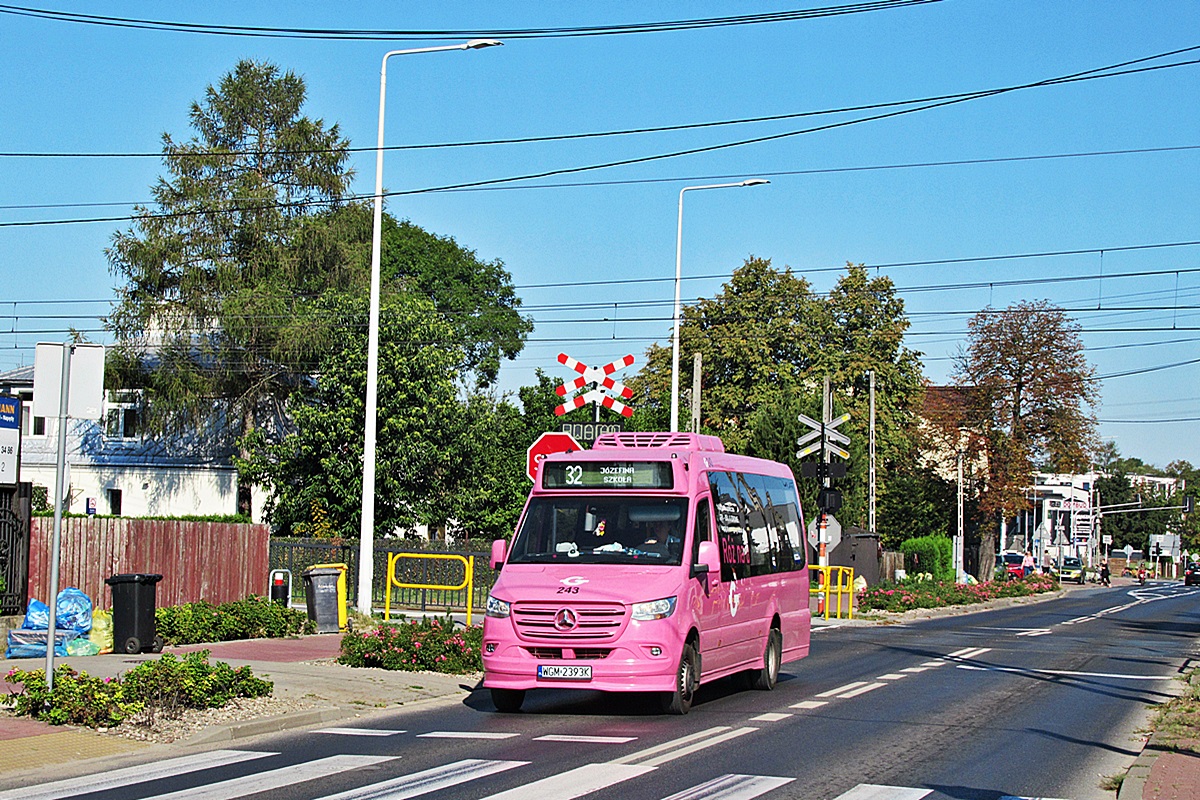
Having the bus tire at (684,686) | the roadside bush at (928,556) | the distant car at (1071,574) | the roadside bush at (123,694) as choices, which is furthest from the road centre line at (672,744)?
the distant car at (1071,574)

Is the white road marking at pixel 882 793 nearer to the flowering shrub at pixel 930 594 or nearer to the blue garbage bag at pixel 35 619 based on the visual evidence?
the blue garbage bag at pixel 35 619

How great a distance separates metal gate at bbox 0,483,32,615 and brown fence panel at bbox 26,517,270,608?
1282 millimetres

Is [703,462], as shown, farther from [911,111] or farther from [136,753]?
[911,111]

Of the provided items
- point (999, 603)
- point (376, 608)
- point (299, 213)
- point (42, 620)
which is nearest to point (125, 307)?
point (299, 213)

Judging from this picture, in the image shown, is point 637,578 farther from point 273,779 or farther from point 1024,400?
point 1024,400

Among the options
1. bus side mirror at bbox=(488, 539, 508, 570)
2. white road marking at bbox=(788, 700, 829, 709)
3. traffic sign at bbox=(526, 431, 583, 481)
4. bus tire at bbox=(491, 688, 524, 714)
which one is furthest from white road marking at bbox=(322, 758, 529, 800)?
traffic sign at bbox=(526, 431, 583, 481)

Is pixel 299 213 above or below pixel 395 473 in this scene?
above

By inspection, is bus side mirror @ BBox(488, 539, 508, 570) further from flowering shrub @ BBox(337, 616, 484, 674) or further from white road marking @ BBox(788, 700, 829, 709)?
white road marking @ BBox(788, 700, 829, 709)

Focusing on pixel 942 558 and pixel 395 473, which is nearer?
pixel 395 473

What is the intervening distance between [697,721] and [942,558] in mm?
50344

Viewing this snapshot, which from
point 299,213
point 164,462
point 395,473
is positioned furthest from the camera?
point 164,462

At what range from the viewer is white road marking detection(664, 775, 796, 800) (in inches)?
353

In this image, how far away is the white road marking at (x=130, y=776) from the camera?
8.81 metres

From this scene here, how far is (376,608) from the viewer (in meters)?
29.4
